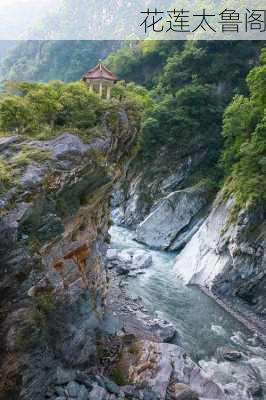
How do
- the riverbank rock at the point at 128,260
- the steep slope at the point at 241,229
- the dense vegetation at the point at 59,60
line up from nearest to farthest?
the steep slope at the point at 241,229 → the riverbank rock at the point at 128,260 → the dense vegetation at the point at 59,60

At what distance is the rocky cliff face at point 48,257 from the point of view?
1115 cm

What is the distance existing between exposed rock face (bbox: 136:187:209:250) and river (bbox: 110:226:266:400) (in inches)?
173

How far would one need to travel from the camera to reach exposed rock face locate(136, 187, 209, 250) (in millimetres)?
33812

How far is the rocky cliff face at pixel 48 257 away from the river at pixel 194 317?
548 centimetres

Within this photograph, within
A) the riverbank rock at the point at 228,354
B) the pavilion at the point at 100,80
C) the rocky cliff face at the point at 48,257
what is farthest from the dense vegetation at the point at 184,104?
the riverbank rock at the point at 228,354

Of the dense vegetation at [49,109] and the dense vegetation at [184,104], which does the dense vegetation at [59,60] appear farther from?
the dense vegetation at [49,109]

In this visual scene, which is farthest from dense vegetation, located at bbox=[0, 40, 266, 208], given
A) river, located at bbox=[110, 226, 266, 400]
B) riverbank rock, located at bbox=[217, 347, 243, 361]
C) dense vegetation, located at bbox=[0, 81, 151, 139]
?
riverbank rock, located at bbox=[217, 347, 243, 361]

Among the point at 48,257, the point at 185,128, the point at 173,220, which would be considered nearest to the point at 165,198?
the point at 173,220

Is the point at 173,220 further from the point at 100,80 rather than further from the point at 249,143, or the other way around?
the point at 100,80

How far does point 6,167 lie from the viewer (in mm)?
11898

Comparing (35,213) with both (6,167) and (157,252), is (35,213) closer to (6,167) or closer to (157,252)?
(6,167)

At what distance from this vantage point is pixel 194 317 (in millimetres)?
21703

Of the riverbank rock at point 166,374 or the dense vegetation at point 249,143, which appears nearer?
the riverbank rock at point 166,374

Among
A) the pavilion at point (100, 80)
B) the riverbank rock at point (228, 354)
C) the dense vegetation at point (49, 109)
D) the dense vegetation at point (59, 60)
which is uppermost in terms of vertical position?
the dense vegetation at point (59, 60)
